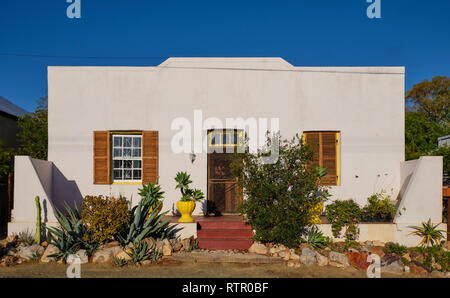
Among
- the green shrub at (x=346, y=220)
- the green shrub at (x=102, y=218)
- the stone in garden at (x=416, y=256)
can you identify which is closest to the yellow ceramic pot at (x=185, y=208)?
the green shrub at (x=102, y=218)

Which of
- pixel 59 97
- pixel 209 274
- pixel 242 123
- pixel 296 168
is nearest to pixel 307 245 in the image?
pixel 296 168

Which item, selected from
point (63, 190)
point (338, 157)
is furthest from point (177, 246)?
point (338, 157)

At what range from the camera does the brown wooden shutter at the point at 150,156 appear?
8836 millimetres

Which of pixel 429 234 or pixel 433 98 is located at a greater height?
pixel 433 98

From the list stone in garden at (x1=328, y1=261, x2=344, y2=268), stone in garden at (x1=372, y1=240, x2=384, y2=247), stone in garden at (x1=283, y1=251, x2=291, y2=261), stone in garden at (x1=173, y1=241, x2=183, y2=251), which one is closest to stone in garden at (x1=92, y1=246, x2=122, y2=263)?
stone in garden at (x1=173, y1=241, x2=183, y2=251)

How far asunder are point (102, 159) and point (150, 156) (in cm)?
125

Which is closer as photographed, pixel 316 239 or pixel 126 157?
pixel 316 239

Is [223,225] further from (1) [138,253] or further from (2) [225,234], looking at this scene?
(1) [138,253]

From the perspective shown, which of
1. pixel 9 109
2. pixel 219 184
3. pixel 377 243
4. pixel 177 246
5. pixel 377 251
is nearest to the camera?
pixel 377 251

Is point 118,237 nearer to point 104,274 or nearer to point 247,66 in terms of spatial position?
point 104,274

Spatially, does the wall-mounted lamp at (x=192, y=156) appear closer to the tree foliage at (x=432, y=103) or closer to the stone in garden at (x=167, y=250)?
the stone in garden at (x=167, y=250)

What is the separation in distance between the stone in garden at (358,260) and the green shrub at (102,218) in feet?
14.4

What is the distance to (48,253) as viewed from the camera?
6551mm

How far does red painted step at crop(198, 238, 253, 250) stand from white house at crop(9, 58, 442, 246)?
151 centimetres
